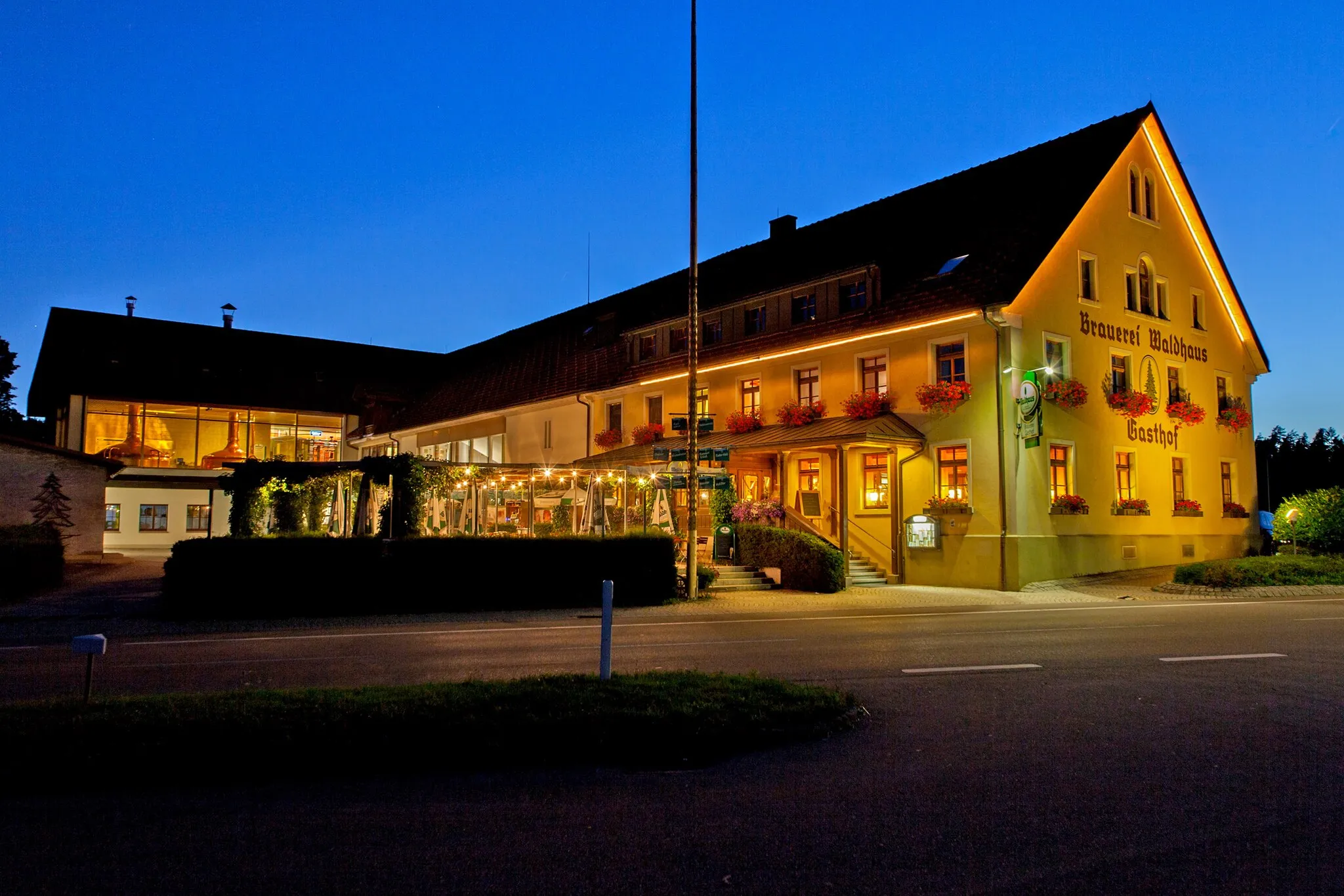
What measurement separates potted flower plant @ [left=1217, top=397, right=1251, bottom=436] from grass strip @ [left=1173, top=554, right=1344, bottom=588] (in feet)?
24.0

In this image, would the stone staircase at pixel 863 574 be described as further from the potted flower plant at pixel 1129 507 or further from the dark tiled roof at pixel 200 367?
the dark tiled roof at pixel 200 367

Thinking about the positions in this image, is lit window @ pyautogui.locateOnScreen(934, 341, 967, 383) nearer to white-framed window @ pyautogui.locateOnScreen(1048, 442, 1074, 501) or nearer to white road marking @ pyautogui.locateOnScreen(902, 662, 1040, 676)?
white-framed window @ pyautogui.locateOnScreen(1048, 442, 1074, 501)

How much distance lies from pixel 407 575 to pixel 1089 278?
61.2ft

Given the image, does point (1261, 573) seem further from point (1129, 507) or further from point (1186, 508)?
point (1186, 508)

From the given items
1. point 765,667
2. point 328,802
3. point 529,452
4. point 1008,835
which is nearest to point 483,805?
point 328,802

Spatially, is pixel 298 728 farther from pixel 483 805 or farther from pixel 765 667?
pixel 765 667

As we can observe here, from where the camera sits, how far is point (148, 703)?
753 centimetres

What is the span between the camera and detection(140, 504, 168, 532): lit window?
43281mm

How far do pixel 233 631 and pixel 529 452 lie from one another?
24159 millimetres

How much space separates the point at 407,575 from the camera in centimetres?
1794

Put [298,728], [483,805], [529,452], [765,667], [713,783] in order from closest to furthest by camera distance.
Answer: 1. [483,805]
2. [713,783]
3. [298,728]
4. [765,667]
5. [529,452]

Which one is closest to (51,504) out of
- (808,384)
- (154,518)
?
(154,518)

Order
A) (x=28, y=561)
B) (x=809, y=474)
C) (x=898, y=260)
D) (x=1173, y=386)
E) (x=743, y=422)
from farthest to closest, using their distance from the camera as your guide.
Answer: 1. (x=743, y=422)
2. (x=1173, y=386)
3. (x=809, y=474)
4. (x=898, y=260)
5. (x=28, y=561)

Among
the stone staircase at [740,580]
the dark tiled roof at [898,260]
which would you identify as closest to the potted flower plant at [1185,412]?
the dark tiled roof at [898,260]
